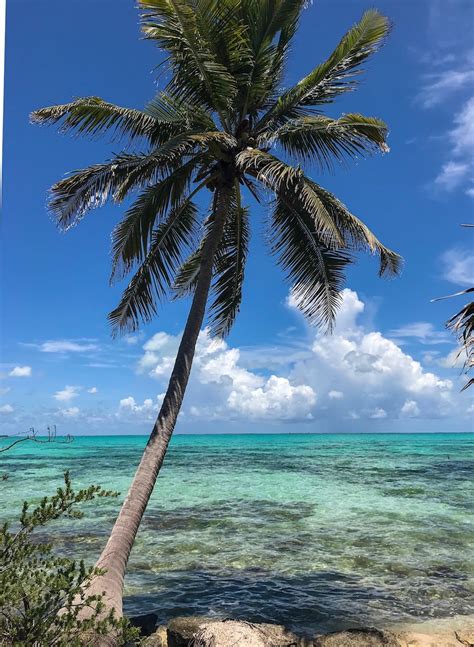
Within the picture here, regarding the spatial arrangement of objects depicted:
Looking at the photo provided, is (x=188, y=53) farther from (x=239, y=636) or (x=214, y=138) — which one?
(x=239, y=636)

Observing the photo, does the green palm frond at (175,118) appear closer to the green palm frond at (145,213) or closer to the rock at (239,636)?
→ the green palm frond at (145,213)

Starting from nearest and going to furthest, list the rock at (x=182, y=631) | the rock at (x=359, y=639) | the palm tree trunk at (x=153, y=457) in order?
the palm tree trunk at (x=153, y=457) < the rock at (x=359, y=639) < the rock at (x=182, y=631)

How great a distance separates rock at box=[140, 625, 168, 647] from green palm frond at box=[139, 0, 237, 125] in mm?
8726

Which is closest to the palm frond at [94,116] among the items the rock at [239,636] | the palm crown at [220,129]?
the palm crown at [220,129]

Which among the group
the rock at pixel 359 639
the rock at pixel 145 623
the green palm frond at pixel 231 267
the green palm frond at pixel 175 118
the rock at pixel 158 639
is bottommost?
the rock at pixel 158 639

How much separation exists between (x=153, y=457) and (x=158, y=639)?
258cm

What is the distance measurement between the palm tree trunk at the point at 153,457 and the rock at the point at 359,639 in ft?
9.27

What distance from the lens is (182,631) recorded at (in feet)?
22.9

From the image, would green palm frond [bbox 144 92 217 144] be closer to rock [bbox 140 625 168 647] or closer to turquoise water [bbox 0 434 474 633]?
rock [bbox 140 625 168 647]

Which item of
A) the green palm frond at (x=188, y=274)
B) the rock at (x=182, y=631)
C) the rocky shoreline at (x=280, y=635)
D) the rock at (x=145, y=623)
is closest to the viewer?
the rocky shoreline at (x=280, y=635)

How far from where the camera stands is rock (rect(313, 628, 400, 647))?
667 cm

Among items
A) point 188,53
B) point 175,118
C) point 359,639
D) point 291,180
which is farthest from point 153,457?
point 188,53

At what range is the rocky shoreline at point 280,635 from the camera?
6180 mm

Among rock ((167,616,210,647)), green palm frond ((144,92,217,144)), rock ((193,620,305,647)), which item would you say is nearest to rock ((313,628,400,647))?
rock ((193,620,305,647))
